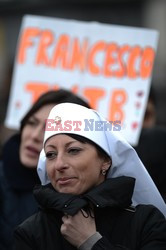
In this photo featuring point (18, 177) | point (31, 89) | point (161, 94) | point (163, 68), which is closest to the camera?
point (18, 177)

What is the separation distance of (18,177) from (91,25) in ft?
5.44

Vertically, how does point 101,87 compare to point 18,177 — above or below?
above

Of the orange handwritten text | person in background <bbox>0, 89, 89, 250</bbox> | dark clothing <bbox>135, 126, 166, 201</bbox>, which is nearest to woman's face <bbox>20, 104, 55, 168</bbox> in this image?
person in background <bbox>0, 89, 89, 250</bbox>

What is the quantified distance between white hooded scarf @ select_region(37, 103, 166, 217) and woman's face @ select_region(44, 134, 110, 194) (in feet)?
0.19

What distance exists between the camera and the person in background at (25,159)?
417 centimetres

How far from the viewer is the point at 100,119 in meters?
3.42

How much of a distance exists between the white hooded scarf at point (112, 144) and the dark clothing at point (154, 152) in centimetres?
74

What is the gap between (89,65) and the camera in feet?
17.4

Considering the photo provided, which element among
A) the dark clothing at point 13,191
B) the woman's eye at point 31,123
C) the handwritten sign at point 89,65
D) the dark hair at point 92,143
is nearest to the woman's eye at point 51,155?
the dark hair at point 92,143

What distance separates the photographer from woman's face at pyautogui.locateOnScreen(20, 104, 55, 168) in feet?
14.1

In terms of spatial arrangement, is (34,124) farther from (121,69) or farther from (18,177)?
(121,69)

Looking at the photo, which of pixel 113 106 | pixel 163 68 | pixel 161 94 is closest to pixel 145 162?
pixel 113 106

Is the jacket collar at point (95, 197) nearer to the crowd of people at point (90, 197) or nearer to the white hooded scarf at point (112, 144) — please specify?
the crowd of people at point (90, 197)

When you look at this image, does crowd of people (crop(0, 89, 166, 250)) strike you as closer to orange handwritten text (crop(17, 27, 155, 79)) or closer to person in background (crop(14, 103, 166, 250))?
person in background (crop(14, 103, 166, 250))
